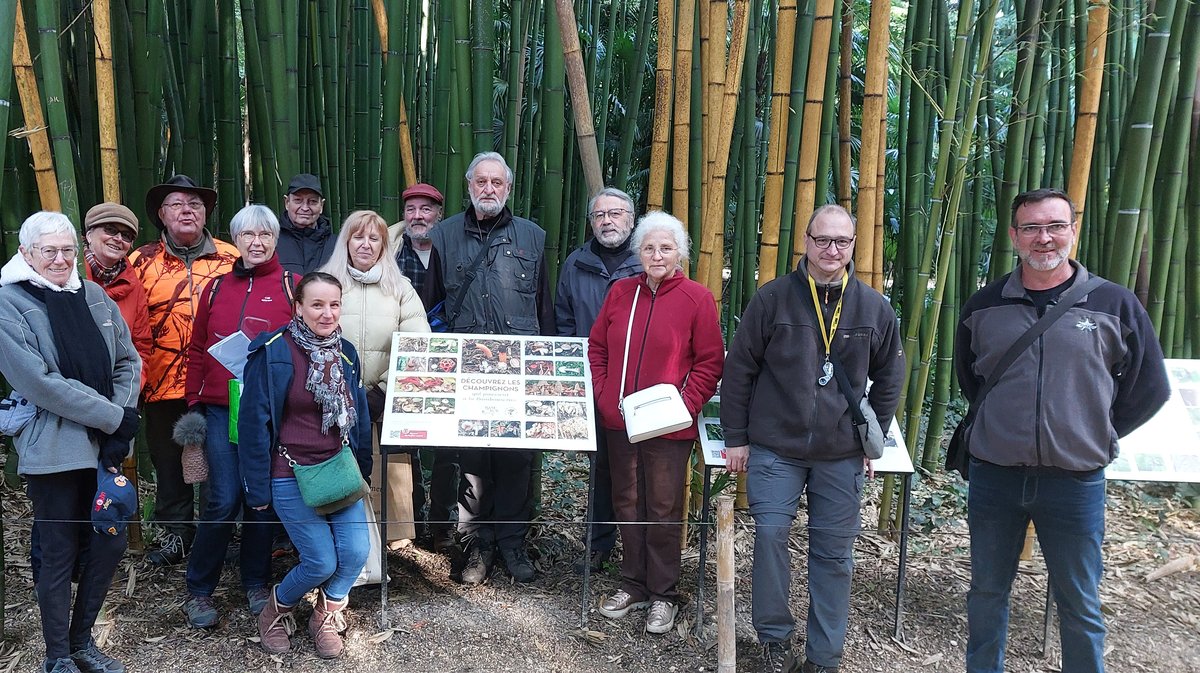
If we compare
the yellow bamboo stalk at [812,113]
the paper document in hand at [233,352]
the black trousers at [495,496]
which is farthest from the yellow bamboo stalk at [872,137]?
the paper document in hand at [233,352]

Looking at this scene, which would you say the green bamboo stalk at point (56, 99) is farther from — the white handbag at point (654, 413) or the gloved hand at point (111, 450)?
the white handbag at point (654, 413)

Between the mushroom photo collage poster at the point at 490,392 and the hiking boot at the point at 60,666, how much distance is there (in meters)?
0.92

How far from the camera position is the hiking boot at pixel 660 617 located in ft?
8.41

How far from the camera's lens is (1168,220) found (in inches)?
129

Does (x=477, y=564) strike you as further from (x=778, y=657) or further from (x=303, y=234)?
(x=303, y=234)

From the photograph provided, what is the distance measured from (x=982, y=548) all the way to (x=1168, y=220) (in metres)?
1.88

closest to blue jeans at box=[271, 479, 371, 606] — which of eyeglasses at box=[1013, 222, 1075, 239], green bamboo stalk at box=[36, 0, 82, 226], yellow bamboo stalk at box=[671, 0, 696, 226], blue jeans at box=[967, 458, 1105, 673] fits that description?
green bamboo stalk at box=[36, 0, 82, 226]

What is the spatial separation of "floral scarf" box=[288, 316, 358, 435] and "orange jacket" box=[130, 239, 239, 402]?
21.1 inches

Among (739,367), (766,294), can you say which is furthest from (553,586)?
(766,294)

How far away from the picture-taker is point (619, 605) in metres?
2.66

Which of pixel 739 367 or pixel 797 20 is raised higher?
pixel 797 20

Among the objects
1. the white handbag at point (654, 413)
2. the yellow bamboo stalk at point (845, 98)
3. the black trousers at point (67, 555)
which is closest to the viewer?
the black trousers at point (67, 555)

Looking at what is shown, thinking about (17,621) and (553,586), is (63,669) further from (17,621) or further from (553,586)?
(553,586)

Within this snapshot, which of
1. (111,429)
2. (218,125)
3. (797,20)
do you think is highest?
(797,20)
